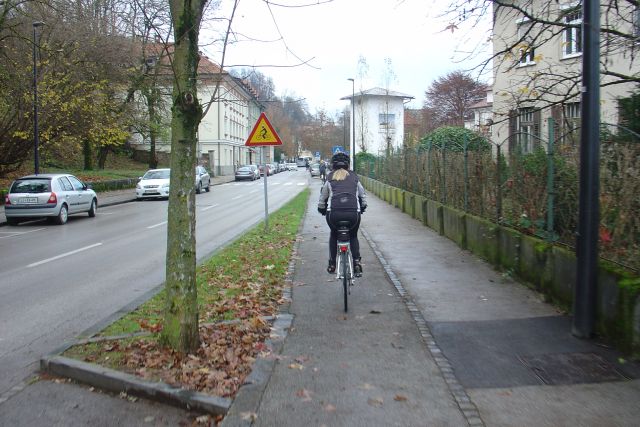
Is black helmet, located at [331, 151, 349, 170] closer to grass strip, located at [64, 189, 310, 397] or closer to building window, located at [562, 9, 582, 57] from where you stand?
grass strip, located at [64, 189, 310, 397]

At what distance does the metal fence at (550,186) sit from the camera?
5539 mm

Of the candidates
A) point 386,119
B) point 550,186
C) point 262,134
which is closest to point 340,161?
point 550,186

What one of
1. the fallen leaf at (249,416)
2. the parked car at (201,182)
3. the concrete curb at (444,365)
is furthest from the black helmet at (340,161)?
the parked car at (201,182)

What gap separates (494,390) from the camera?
14.0 feet

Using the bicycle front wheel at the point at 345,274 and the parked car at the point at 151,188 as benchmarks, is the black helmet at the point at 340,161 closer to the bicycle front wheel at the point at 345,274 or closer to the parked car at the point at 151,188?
the bicycle front wheel at the point at 345,274

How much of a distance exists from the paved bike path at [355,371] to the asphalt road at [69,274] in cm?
224

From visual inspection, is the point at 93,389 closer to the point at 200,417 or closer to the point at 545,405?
the point at 200,417

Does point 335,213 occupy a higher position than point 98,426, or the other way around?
point 335,213

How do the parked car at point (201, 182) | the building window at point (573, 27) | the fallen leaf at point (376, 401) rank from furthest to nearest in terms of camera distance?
the parked car at point (201, 182) → the building window at point (573, 27) → the fallen leaf at point (376, 401)

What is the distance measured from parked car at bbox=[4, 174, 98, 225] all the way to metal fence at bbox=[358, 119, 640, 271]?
12.2 metres

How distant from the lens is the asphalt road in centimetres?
596

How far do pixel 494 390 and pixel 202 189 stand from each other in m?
34.9

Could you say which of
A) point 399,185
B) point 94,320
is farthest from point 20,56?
point 94,320

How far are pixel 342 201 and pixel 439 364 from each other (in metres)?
2.70
